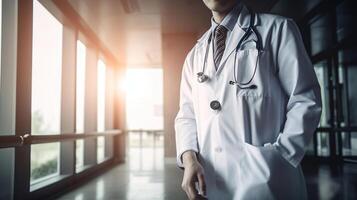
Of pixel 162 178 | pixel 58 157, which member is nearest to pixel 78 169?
pixel 58 157

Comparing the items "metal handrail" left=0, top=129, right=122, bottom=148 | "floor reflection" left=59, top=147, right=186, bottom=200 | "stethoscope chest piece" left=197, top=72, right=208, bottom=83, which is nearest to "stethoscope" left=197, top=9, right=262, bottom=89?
"stethoscope chest piece" left=197, top=72, right=208, bottom=83

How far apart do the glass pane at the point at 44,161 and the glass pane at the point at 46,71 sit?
25 cm

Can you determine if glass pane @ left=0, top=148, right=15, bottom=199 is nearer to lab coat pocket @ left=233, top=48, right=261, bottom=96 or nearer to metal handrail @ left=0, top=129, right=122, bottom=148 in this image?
metal handrail @ left=0, top=129, right=122, bottom=148

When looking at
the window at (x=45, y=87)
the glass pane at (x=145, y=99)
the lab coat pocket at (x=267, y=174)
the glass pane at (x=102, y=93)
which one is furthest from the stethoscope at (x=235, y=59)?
the glass pane at (x=145, y=99)

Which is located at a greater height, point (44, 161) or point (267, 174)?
point (267, 174)

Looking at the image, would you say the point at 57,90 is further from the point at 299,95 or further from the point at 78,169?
the point at 299,95

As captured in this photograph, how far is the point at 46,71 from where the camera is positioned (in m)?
4.61

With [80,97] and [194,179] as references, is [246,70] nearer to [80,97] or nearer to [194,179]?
[194,179]

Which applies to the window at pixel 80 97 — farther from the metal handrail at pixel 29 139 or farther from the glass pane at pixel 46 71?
the glass pane at pixel 46 71

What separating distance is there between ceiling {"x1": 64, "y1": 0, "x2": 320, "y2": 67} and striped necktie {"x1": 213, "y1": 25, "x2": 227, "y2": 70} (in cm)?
429

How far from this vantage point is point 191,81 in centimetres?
107

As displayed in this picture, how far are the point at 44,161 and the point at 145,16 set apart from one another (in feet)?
10.5

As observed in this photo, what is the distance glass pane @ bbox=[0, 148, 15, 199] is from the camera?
3197mm

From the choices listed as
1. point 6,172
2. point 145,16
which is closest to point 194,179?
point 6,172
